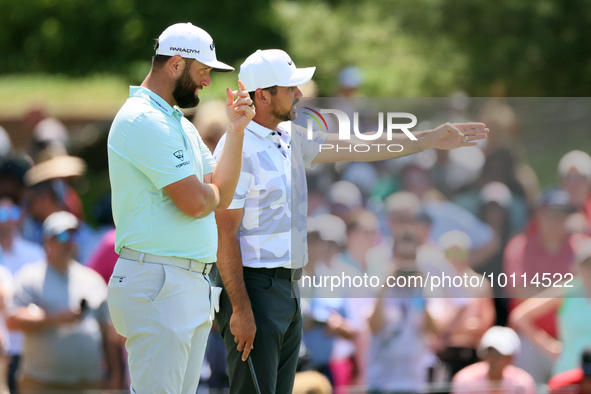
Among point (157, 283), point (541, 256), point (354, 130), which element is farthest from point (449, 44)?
point (157, 283)

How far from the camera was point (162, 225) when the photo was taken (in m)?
2.91

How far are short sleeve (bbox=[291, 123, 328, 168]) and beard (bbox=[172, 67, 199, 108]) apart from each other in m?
0.64

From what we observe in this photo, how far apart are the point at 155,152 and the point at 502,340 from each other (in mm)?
Result: 3022

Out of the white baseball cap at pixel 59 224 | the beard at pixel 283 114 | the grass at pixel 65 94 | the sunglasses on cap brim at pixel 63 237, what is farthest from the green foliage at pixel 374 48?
the beard at pixel 283 114

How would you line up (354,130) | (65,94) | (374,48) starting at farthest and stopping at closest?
(65,94) → (374,48) → (354,130)

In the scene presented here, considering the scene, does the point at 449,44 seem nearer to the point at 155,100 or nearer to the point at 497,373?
the point at 497,373

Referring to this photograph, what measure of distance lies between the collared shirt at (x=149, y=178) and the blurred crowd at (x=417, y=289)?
77.3 inches

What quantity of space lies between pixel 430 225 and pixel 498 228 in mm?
459

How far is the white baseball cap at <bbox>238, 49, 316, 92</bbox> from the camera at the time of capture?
3312mm

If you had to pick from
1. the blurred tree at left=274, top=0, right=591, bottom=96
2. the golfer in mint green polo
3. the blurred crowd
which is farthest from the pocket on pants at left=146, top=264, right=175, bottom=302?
the blurred tree at left=274, top=0, right=591, bottom=96

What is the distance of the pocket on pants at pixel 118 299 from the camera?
288 centimetres

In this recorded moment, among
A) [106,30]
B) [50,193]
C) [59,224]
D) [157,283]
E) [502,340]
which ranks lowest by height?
[502,340]

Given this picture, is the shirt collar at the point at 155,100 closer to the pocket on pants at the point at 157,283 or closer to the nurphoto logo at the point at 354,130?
the pocket on pants at the point at 157,283

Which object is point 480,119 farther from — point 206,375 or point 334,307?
point 206,375
